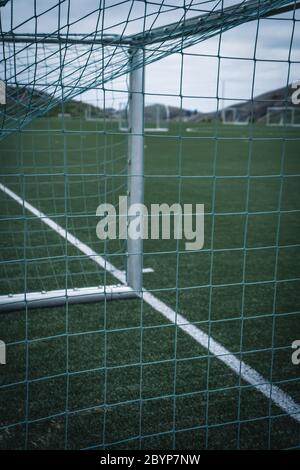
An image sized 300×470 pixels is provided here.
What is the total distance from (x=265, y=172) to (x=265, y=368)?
8939 millimetres

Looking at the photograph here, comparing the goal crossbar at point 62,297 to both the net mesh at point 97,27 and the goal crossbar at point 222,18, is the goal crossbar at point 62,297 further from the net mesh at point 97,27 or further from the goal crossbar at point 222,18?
the goal crossbar at point 222,18

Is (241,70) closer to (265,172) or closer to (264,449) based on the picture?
(264,449)

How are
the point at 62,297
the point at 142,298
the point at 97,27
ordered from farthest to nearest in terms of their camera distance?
the point at 62,297, the point at 142,298, the point at 97,27

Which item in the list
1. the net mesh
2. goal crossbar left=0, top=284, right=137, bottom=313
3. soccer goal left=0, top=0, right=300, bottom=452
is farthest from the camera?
goal crossbar left=0, top=284, right=137, bottom=313

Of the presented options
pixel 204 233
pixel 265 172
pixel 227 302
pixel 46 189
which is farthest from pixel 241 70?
pixel 265 172

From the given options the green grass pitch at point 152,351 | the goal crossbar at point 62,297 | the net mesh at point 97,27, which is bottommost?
the green grass pitch at point 152,351

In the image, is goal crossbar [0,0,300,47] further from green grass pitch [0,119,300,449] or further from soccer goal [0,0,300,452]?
green grass pitch [0,119,300,449]

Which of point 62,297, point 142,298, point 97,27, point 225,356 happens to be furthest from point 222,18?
point 62,297

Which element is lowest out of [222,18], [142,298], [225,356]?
[225,356]

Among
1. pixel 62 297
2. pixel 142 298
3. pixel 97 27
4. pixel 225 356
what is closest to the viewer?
pixel 97 27

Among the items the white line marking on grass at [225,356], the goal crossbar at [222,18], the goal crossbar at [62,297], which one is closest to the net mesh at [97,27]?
the goal crossbar at [222,18]

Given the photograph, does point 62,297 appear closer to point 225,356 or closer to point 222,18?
point 225,356

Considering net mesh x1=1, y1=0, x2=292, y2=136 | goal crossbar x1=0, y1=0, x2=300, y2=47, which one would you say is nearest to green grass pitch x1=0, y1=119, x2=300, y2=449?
net mesh x1=1, y1=0, x2=292, y2=136
